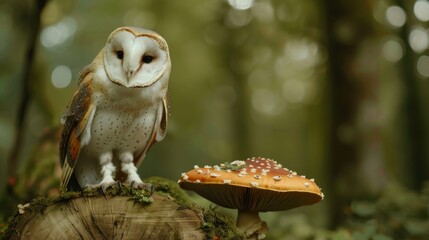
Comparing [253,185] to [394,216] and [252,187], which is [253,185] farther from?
[394,216]

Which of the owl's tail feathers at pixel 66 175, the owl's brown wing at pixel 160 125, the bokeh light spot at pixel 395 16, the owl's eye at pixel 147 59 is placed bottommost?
the owl's tail feathers at pixel 66 175

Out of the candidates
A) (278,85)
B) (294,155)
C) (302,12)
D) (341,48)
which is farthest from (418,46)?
(294,155)

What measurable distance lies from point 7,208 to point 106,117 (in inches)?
104

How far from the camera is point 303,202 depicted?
320 centimetres

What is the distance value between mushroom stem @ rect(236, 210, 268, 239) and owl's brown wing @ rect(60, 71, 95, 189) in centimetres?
111

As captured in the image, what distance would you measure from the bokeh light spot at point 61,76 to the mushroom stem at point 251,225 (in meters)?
6.86

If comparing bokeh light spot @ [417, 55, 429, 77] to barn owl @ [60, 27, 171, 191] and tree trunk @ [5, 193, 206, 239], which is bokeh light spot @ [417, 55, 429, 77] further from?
tree trunk @ [5, 193, 206, 239]

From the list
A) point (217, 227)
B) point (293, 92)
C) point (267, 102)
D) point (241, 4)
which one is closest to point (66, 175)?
point (217, 227)

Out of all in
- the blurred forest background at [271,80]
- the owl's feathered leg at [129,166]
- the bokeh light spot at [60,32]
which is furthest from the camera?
the bokeh light spot at [60,32]

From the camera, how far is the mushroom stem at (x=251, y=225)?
10.2 ft

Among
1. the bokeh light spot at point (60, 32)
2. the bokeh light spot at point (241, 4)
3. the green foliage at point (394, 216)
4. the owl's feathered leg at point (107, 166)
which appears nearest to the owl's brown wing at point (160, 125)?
the owl's feathered leg at point (107, 166)

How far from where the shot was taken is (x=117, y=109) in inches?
113

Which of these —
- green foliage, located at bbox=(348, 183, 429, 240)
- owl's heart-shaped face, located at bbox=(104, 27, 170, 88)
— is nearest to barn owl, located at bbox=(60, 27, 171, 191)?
owl's heart-shaped face, located at bbox=(104, 27, 170, 88)

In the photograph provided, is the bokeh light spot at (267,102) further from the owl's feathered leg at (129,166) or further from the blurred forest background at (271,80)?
the owl's feathered leg at (129,166)
